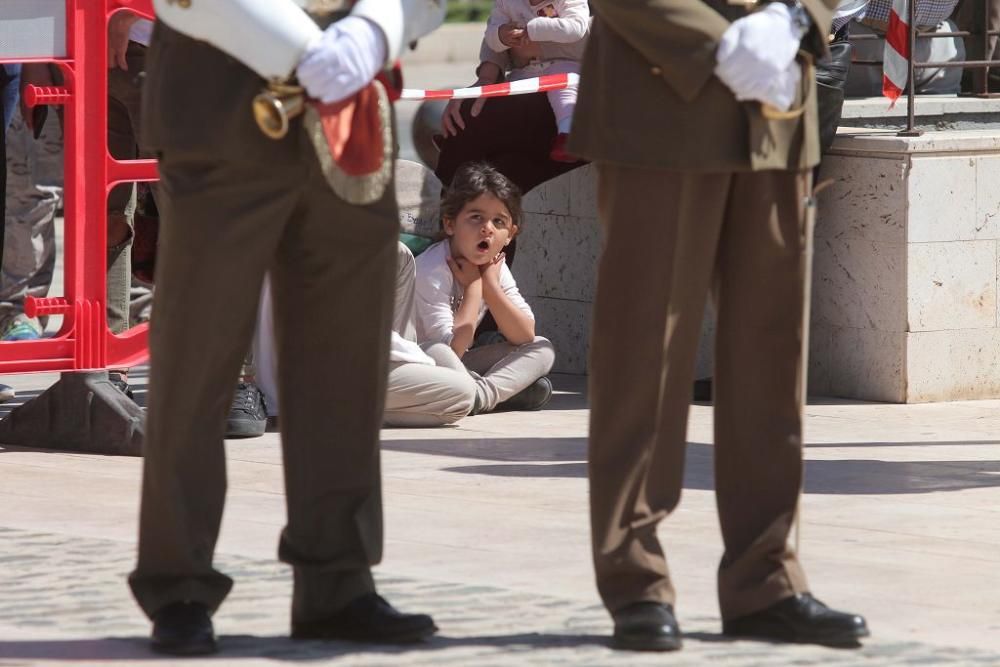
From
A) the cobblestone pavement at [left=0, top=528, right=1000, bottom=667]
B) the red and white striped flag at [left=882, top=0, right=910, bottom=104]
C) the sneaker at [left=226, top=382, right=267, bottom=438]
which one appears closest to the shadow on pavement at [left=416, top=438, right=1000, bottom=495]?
the sneaker at [left=226, top=382, right=267, bottom=438]

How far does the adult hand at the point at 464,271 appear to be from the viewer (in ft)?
25.4

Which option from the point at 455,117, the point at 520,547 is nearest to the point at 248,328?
the point at 520,547

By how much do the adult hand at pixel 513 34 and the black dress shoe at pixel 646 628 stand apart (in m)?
4.33

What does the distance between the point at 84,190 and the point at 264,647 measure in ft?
9.21

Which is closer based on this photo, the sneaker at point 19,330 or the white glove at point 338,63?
the white glove at point 338,63

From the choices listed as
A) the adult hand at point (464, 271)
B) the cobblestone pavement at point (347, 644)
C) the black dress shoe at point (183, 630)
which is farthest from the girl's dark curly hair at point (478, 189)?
the black dress shoe at point (183, 630)

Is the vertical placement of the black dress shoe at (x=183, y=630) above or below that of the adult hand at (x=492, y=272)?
below

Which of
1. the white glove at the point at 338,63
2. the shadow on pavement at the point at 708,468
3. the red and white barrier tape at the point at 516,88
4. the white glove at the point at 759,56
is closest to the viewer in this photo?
the white glove at the point at 338,63

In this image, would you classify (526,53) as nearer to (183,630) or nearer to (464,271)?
(464,271)

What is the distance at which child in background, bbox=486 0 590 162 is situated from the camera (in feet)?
26.7

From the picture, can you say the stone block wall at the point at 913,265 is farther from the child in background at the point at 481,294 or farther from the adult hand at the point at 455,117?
the adult hand at the point at 455,117

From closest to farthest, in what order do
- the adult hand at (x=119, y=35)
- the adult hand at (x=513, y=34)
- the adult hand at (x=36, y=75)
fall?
the adult hand at (x=36, y=75)
the adult hand at (x=119, y=35)
the adult hand at (x=513, y=34)

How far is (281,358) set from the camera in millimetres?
4266

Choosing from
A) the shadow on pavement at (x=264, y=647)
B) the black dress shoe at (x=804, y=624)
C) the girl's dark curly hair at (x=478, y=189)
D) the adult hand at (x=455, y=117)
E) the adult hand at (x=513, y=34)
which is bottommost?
the shadow on pavement at (x=264, y=647)
